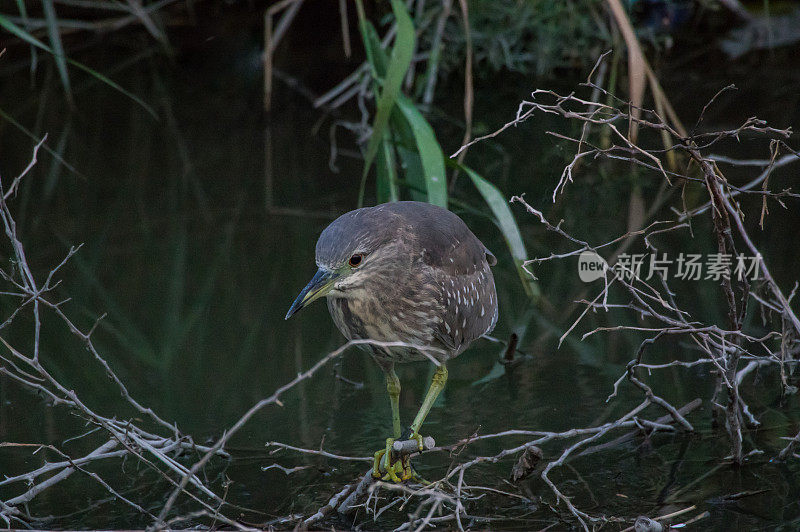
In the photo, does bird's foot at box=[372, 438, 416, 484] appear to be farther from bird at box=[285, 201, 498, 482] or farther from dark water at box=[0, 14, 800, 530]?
dark water at box=[0, 14, 800, 530]

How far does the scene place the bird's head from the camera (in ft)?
9.16

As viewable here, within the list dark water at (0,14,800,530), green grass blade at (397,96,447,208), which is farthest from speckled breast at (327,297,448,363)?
green grass blade at (397,96,447,208)

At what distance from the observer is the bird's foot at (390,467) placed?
9.76ft

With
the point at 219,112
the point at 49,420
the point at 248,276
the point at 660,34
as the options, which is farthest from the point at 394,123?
the point at 660,34

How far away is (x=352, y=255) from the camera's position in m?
2.82

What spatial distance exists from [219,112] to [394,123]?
10.8 feet

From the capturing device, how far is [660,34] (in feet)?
24.1

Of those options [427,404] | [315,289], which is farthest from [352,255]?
[427,404]

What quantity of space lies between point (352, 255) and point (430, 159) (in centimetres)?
111

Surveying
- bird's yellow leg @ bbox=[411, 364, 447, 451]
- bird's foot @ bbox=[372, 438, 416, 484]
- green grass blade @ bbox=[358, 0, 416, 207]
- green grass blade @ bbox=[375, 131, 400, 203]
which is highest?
green grass blade @ bbox=[358, 0, 416, 207]

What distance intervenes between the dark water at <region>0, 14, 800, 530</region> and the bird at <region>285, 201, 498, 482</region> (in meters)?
0.35

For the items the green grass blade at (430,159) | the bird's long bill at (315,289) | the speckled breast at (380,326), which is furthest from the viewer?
the green grass blade at (430,159)

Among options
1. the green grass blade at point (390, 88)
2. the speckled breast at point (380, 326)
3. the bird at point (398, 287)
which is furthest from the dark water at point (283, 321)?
the green grass blade at point (390, 88)

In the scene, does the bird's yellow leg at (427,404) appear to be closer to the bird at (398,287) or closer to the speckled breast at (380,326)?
the bird at (398,287)
